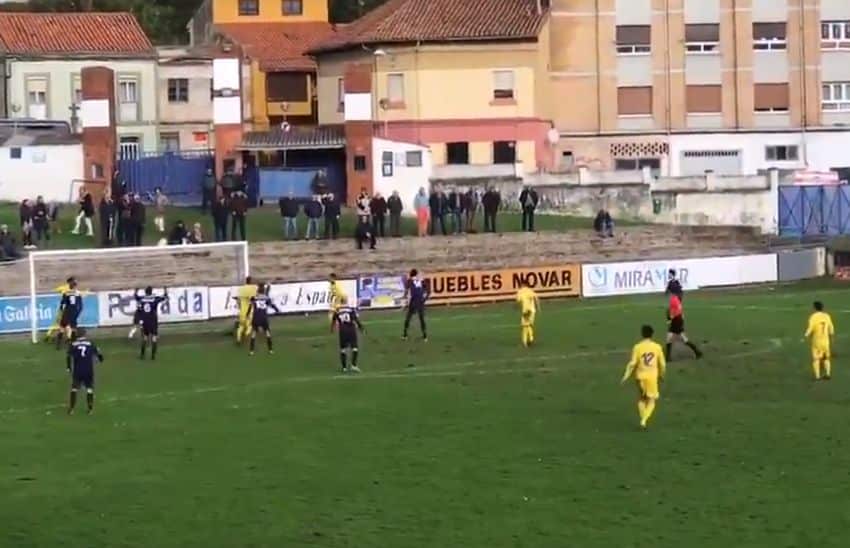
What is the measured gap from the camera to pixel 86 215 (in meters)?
55.9

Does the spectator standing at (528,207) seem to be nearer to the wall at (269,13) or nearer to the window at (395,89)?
the window at (395,89)

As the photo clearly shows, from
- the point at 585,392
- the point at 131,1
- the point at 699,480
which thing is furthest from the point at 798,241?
the point at 131,1

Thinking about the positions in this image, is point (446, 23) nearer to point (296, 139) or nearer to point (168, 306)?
point (296, 139)

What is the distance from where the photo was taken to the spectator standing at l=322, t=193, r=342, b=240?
56.6m

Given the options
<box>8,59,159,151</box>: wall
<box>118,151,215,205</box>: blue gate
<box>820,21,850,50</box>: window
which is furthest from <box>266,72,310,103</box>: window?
<box>820,21,850,50</box>: window

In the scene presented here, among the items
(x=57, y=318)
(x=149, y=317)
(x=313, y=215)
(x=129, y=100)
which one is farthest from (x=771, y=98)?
(x=149, y=317)

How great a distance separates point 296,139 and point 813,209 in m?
20.4

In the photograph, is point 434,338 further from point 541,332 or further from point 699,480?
point 699,480

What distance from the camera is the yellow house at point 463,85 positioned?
240 ft

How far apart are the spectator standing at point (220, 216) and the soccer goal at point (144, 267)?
2.21 m

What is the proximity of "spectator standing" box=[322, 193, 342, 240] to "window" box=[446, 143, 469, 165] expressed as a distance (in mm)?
17165

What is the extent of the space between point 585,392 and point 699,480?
9.41 metres

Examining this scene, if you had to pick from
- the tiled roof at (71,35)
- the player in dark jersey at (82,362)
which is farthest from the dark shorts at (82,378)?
the tiled roof at (71,35)

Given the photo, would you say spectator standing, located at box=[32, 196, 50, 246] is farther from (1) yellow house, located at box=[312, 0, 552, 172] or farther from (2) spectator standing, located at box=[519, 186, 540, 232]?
(1) yellow house, located at box=[312, 0, 552, 172]
